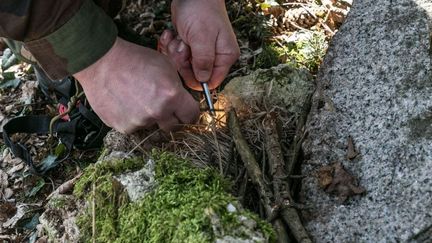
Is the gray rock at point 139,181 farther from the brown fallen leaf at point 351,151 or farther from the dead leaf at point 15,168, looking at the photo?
the dead leaf at point 15,168

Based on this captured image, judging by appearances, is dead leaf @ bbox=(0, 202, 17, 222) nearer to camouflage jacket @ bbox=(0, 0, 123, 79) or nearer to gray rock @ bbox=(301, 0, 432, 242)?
camouflage jacket @ bbox=(0, 0, 123, 79)

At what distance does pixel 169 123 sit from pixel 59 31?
1.90ft

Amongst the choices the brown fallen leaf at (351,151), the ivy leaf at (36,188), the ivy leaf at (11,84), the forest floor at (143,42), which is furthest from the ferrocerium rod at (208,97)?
the ivy leaf at (11,84)

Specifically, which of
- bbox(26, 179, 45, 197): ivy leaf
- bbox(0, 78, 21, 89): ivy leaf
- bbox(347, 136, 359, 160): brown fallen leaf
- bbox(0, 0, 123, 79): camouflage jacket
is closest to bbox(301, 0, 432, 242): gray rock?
bbox(347, 136, 359, 160): brown fallen leaf

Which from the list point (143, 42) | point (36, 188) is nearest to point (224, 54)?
point (143, 42)

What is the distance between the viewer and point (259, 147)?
2.30 metres

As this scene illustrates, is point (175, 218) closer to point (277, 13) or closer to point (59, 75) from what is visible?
point (59, 75)

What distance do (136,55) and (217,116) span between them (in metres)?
0.55

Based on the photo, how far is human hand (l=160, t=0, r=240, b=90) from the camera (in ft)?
8.18

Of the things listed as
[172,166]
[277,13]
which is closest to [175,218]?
[172,166]

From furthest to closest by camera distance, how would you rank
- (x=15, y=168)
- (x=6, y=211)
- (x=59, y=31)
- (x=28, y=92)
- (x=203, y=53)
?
(x=28, y=92), (x=15, y=168), (x=6, y=211), (x=203, y=53), (x=59, y=31)

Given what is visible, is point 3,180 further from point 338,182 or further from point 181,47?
point 338,182

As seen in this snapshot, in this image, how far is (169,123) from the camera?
229cm

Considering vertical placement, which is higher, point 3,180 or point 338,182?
point 338,182
